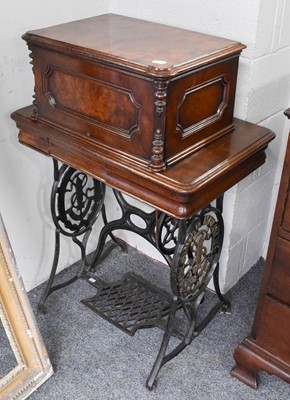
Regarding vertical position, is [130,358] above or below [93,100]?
below

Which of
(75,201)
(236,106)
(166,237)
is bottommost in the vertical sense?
(75,201)

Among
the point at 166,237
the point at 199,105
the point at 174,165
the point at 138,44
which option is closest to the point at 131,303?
the point at 166,237

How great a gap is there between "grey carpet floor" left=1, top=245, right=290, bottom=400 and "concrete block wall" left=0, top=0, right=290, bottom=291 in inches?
7.6

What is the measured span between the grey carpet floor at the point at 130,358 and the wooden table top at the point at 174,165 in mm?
802

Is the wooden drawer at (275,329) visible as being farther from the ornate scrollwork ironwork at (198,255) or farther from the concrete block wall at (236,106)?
the concrete block wall at (236,106)

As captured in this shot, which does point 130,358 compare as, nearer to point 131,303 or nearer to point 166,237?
point 131,303

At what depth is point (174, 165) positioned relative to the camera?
1.63 meters

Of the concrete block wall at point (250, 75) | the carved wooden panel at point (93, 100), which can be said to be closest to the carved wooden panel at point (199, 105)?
the carved wooden panel at point (93, 100)

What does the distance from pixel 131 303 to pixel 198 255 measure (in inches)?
21.1

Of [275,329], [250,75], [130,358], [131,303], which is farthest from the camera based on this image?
[131,303]

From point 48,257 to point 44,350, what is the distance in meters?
0.59

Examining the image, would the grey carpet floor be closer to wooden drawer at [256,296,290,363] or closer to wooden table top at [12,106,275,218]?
wooden drawer at [256,296,290,363]

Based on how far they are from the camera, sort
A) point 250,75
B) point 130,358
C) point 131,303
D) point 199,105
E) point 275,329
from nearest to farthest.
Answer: point 199,105
point 275,329
point 250,75
point 130,358
point 131,303

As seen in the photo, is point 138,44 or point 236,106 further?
point 236,106
